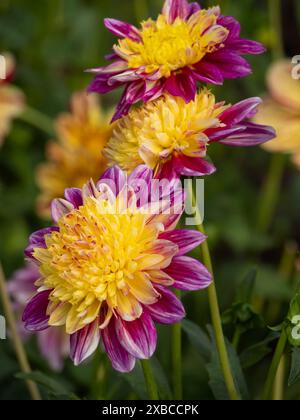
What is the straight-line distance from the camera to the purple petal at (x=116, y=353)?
1.54 ft

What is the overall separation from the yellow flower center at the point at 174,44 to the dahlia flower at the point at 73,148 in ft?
1.53

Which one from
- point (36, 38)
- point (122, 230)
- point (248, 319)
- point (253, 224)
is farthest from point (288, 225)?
point (122, 230)

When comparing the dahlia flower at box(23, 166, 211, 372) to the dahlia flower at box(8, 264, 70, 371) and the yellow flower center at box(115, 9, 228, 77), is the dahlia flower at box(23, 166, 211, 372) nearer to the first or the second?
the yellow flower center at box(115, 9, 228, 77)

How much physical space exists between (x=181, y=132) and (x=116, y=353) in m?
0.14

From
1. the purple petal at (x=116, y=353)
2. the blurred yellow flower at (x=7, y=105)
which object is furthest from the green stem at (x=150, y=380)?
the blurred yellow flower at (x=7, y=105)

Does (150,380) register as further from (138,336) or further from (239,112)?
(239,112)

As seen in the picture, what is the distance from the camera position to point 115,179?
50 centimetres

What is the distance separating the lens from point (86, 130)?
103 centimetres

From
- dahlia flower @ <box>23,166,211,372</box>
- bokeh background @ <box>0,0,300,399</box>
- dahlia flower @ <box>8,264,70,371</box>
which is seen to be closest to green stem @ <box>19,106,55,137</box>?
bokeh background @ <box>0,0,300,399</box>

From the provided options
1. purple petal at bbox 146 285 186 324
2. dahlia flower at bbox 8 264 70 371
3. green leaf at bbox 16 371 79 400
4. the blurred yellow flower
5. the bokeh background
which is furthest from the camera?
the blurred yellow flower

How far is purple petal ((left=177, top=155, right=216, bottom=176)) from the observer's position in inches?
18.5

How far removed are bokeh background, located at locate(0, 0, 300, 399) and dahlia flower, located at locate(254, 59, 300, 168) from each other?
4.2 inches

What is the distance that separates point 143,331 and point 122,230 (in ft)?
0.19
